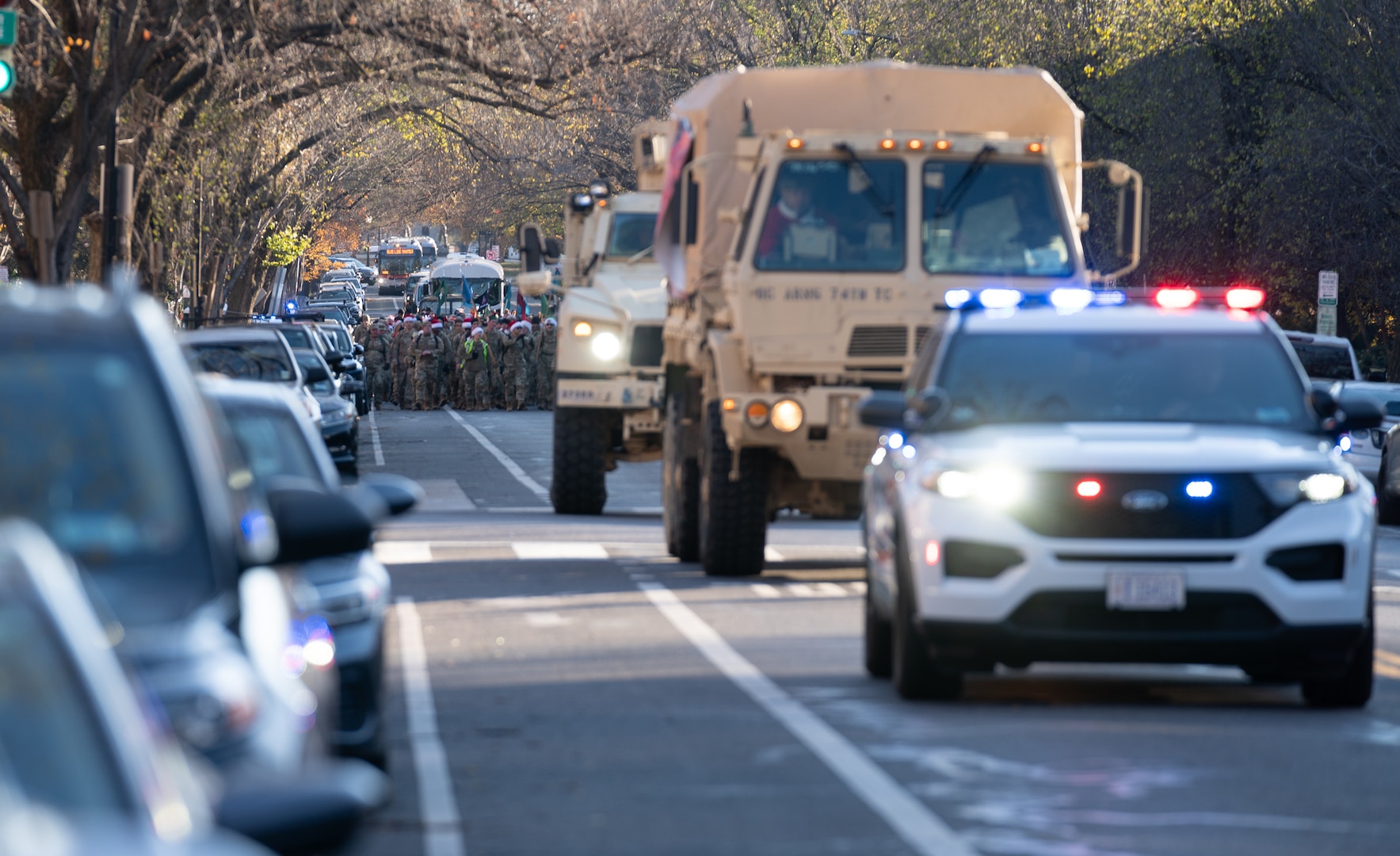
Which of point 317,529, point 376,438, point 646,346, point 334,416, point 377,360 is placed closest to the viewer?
point 317,529

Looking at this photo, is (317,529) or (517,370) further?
(517,370)

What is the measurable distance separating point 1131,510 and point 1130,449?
33 centimetres

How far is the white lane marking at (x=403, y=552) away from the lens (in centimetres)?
1789

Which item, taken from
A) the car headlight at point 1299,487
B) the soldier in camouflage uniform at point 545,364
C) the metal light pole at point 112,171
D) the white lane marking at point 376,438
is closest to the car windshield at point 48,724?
the car headlight at point 1299,487

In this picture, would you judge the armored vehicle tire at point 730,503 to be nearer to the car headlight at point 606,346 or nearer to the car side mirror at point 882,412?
the car side mirror at point 882,412

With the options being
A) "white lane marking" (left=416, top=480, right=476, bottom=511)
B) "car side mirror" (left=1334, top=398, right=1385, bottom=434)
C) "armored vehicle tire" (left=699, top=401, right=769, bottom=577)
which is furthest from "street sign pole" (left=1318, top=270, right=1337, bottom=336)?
"car side mirror" (left=1334, top=398, right=1385, bottom=434)

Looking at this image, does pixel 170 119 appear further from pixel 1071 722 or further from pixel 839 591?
pixel 1071 722

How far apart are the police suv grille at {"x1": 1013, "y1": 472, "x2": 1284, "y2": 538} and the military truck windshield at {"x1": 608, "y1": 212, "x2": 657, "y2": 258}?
42.9 feet

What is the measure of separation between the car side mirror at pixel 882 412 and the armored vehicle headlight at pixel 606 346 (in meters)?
11.0

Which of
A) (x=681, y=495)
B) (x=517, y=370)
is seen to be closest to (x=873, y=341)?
(x=681, y=495)

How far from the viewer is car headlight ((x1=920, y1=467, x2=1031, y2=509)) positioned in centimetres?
1033

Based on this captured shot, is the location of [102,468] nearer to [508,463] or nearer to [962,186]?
[962,186]

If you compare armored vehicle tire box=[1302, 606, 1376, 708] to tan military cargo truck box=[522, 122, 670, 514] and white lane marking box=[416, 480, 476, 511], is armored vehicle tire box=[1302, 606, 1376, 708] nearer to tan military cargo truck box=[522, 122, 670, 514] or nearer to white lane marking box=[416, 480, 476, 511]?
tan military cargo truck box=[522, 122, 670, 514]

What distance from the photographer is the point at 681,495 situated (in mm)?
17641
